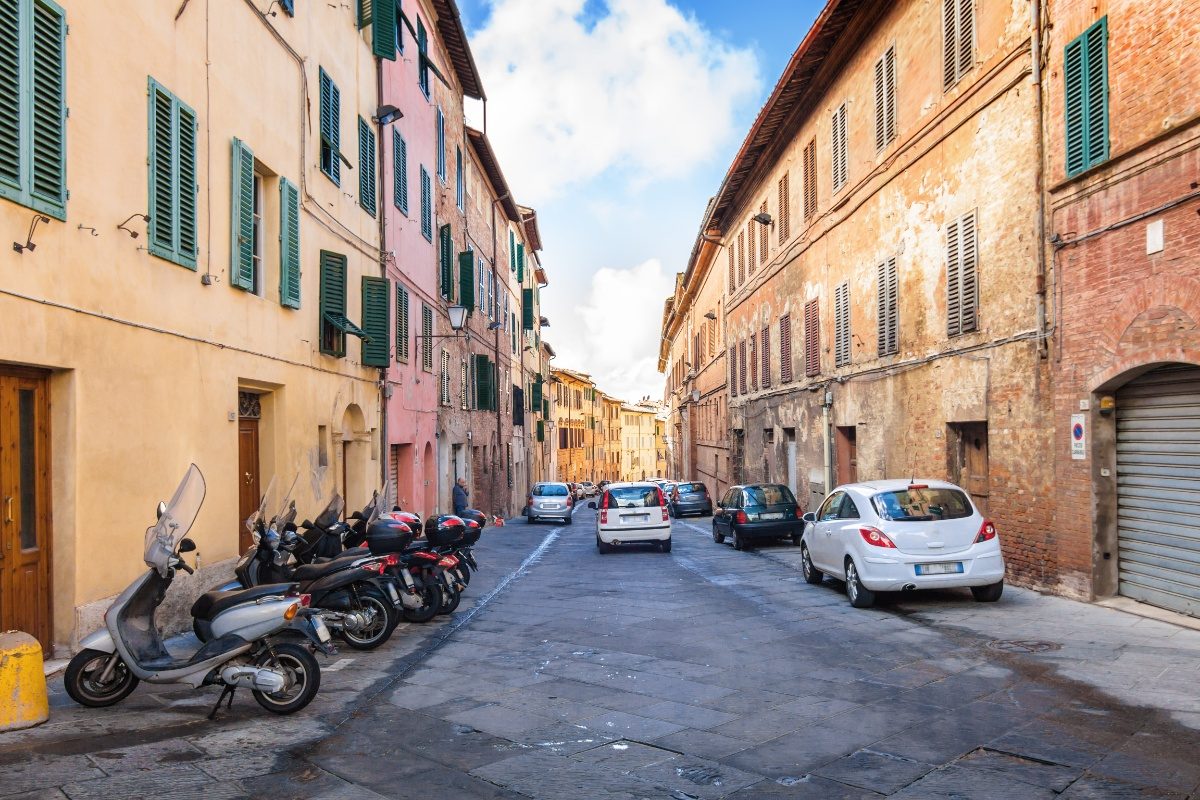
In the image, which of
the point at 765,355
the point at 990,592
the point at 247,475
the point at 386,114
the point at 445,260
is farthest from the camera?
the point at 765,355

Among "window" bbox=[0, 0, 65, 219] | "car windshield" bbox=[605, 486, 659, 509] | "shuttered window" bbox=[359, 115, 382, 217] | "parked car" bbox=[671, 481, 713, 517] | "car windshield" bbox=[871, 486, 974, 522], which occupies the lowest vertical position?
"parked car" bbox=[671, 481, 713, 517]

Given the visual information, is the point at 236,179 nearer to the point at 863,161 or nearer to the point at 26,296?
the point at 26,296

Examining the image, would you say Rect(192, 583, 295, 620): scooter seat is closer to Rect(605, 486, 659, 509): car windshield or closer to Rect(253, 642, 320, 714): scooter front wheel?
Rect(253, 642, 320, 714): scooter front wheel

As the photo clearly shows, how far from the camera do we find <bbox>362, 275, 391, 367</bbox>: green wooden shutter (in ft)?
56.4

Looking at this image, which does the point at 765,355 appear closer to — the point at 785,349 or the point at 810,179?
the point at 785,349

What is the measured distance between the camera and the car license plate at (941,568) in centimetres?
1057

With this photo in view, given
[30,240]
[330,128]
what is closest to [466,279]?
[330,128]

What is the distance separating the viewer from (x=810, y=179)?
2252 centimetres

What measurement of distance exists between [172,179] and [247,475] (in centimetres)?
429

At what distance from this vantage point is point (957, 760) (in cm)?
535

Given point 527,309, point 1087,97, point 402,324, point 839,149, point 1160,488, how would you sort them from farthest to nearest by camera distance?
1. point 527,309
2. point 402,324
3. point 839,149
4. point 1087,97
5. point 1160,488

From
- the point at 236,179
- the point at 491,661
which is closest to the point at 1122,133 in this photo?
the point at 491,661

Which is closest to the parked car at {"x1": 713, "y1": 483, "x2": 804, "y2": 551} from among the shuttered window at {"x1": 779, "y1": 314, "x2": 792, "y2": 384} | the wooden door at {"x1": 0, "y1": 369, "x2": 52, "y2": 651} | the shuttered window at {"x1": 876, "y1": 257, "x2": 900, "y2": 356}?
the shuttered window at {"x1": 876, "y1": 257, "x2": 900, "y2": 356}

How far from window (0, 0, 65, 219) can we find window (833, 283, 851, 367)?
605 inches
